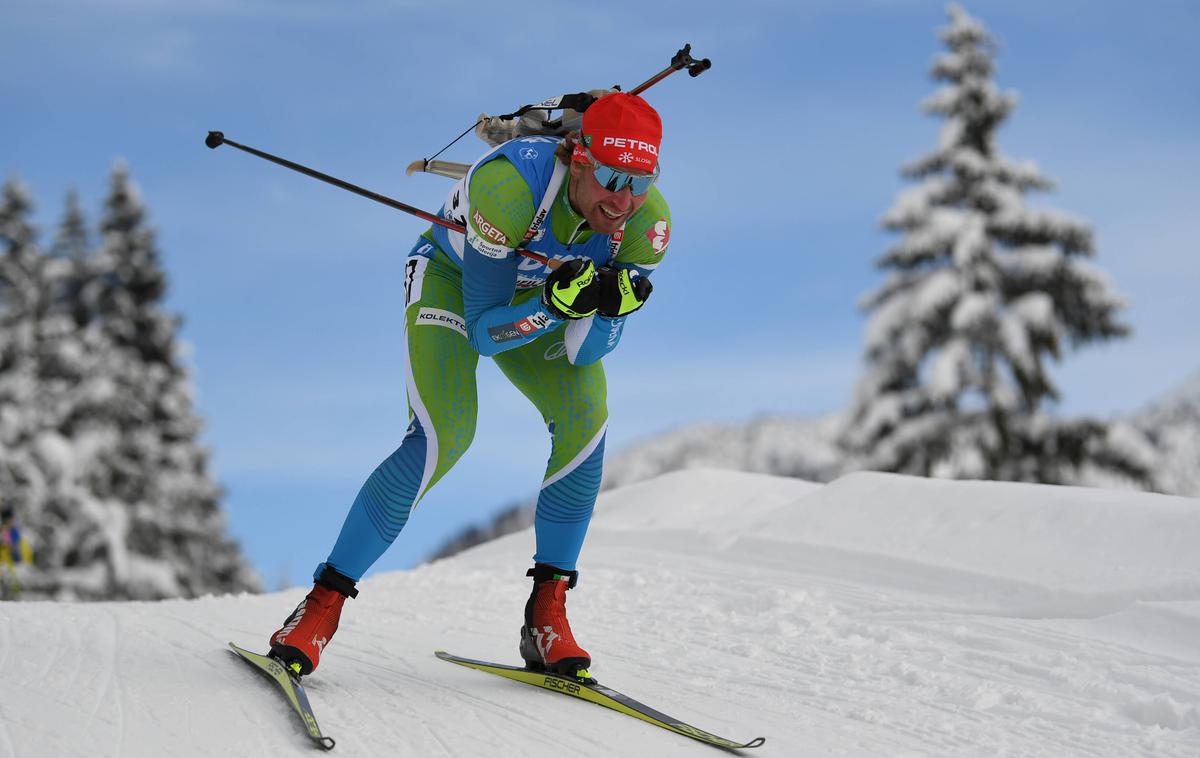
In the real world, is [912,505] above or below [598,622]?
above

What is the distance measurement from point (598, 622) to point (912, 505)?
7.27 feet

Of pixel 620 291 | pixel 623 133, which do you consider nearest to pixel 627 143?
pixel 623 133

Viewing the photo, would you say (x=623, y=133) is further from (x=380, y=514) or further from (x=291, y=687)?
(x=291, y=687)

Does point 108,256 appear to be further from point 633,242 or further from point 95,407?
point 633,242

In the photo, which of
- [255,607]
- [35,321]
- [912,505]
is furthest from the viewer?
[35,321]

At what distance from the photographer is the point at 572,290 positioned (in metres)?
3.37

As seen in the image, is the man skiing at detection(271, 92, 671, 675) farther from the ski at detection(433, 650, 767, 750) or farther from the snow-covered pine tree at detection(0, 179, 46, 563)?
the snow-covered pine tree at detection(0, 179, 46, 563)

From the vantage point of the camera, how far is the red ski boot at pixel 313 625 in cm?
361

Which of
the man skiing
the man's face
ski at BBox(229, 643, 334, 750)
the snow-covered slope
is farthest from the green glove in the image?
ski at BBox(229, 643, 334, 750)

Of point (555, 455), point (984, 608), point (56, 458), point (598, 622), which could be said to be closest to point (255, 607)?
point (598, 622)

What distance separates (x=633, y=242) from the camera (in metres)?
3.74

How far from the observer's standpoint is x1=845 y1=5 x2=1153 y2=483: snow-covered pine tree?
19.1 metres

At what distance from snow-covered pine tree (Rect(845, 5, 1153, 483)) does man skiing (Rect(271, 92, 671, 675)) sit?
616 inches

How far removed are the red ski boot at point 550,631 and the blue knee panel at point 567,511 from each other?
0.17 ft
